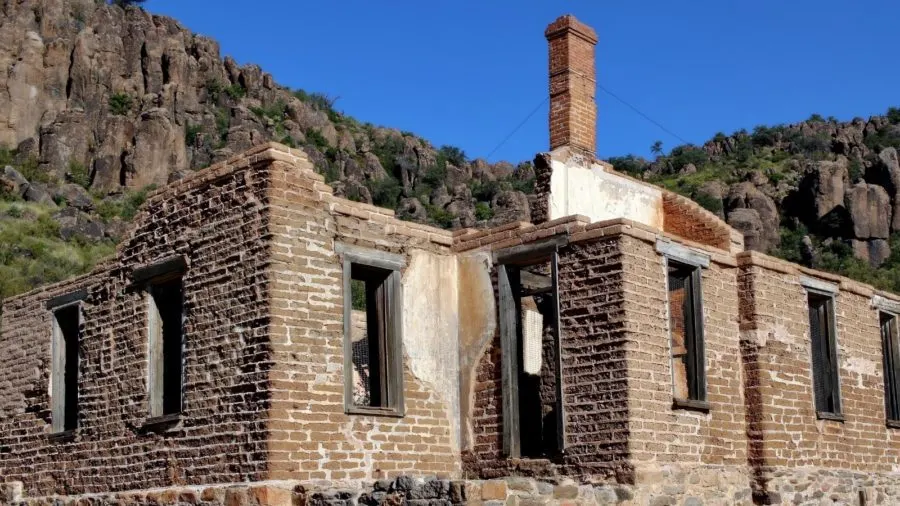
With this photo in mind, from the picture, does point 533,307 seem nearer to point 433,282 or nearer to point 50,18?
point 433,282

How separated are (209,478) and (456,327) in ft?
11.0

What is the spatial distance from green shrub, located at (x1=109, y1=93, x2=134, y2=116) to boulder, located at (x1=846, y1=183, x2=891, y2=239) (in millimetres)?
40271

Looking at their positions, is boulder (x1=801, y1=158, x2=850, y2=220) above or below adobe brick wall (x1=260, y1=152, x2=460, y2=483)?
above

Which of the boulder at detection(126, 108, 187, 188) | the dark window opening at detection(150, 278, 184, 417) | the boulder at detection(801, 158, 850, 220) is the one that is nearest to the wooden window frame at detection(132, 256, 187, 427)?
the dark window opening at detection(150, 278, 184, 417)

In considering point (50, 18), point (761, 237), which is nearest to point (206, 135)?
point (50, 18)

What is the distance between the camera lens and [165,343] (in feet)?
41.8

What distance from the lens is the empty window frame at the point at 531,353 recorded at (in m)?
12.1

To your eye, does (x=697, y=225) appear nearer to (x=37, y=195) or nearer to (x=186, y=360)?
(x=186, y=360)

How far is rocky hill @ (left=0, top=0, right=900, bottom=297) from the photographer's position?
165 feet

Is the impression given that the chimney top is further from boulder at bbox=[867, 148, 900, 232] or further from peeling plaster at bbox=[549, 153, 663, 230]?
boulder at bbox=[867, 148, 900, 232]

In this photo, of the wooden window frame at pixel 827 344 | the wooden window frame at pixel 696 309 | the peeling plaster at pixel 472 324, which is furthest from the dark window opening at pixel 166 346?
the wooden window frame at pixel 827 344

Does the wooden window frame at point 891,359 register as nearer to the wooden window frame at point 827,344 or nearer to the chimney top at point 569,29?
the wooden window frame at point 827,344

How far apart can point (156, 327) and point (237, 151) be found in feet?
157

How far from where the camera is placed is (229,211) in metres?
11.2
